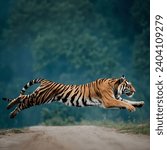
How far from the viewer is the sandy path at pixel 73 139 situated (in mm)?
4754

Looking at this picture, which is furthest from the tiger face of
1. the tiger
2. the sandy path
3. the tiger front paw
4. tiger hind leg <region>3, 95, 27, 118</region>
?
tiger hind leg <region>3, 95, 27, 118</region>

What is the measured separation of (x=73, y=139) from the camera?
4.79m

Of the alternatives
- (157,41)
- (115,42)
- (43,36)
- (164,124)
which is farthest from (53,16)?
(164,124)

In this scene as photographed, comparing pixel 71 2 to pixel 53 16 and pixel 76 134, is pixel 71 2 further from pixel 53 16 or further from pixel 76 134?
pixel 76 134

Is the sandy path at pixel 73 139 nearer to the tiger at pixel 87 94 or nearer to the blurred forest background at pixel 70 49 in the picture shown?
the blurred forest background at pixel 70 49

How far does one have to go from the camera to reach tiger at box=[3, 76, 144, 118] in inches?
193

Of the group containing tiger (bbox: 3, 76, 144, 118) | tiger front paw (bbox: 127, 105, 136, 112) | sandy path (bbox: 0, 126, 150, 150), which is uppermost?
tiger (bbox: 3, 76, 144, 118)

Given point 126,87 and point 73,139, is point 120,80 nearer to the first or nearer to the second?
point 126,87

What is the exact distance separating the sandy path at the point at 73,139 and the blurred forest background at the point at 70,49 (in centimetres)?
10

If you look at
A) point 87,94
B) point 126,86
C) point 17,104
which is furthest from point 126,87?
point 17,104

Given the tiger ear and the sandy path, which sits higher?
the tiger ear

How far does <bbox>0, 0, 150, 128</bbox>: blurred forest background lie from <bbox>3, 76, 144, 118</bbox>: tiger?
50mm

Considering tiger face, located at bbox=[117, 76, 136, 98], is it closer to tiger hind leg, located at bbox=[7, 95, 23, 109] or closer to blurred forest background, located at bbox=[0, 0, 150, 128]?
blurred forest background, located at bbox=[0, 0, 150, 128]

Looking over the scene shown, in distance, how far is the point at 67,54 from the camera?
193 inches
